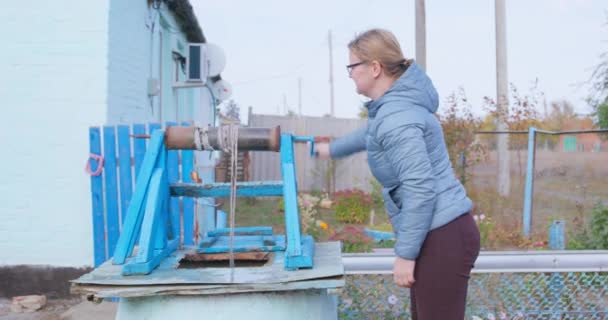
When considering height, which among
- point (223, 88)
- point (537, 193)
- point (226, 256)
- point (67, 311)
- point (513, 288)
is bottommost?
point (67, 311)

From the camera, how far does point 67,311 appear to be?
4230 millimetres

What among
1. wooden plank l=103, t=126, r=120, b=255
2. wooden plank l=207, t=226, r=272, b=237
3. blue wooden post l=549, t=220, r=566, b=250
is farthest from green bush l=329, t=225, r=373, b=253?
wooden plank l=207, t=226, r=272, b=237

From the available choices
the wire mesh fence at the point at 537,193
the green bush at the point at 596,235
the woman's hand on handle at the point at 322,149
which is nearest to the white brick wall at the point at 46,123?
the woman's hand on handle at the point at 322,149

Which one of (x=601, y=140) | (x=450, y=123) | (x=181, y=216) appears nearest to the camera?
(x=181, y=216)

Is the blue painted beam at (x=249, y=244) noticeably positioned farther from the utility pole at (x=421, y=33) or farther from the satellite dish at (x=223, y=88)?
the satellite dish at (x=223, y=88)

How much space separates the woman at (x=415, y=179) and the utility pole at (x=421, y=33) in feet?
27.0

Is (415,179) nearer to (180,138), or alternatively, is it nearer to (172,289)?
(172,289)

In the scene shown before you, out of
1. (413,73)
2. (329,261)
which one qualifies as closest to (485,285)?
(329,261)

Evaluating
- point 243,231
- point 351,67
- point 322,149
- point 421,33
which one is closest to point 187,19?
point 421,33

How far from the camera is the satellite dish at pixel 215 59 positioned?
947cm

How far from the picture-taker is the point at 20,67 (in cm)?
504

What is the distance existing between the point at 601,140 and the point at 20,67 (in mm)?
9129

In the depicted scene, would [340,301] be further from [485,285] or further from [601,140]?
[601,140]

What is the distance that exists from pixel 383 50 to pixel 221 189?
104 cm
